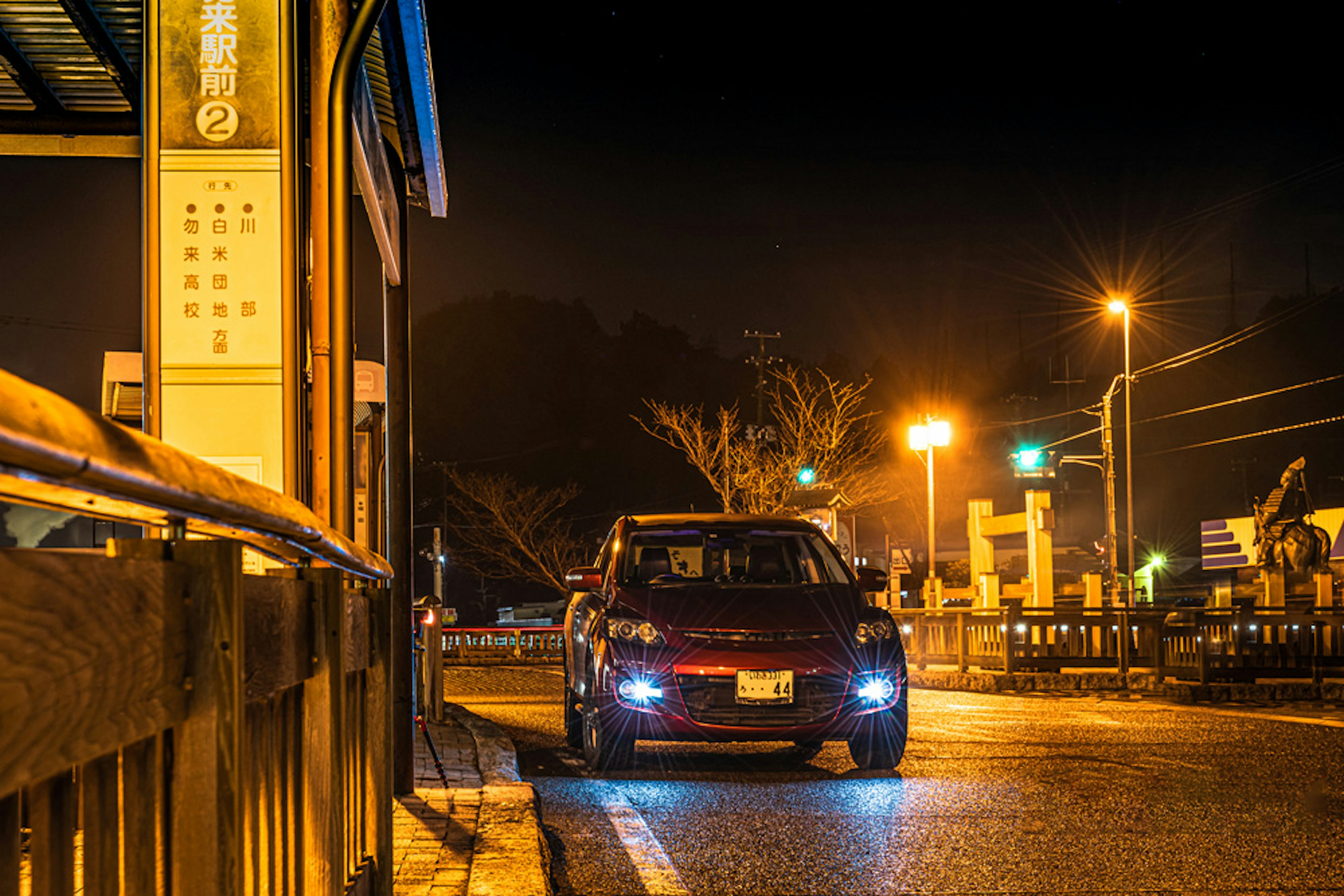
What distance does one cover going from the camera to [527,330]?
2913 inches

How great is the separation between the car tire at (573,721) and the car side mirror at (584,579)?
0.80m

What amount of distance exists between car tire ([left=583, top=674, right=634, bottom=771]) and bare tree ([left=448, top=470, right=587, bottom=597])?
45897mm

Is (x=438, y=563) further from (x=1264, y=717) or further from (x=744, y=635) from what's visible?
(x=744, y=635)

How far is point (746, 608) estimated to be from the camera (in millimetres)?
9539

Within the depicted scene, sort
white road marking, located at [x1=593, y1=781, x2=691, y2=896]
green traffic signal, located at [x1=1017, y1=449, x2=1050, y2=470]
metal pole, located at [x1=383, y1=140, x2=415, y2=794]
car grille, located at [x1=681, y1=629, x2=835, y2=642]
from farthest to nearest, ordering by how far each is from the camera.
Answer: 1. green traffic signal, located at [x1=1017, y1=449, x2=1050, y2=470]
2. car grille, located at [x1=681, y1=629, x2=835, y2=642]
3. metal pole, located at [x1=383, y1=140, x2=415, y2=794]
4. white road marking, located at [x1=593, y1=781, x2=691, y2=896]

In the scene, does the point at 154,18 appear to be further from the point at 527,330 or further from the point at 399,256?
the point at 527,330

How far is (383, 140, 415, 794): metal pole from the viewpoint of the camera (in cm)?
785

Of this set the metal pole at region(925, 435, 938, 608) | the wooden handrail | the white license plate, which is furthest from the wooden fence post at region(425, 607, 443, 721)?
the metal pole at region(925, 435, 938, 608)

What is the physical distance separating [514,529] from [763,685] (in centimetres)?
5170

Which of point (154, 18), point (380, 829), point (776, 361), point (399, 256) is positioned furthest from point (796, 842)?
point (776, 361)

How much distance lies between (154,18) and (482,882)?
3501 millimetres

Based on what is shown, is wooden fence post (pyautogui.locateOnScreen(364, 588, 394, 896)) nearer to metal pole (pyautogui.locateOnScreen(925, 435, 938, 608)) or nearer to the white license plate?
the white license plate

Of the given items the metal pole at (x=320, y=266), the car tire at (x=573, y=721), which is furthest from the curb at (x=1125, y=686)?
the metal pole at (x=320, y=266)

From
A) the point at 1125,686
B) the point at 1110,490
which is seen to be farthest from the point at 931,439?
the point at 1125,686
